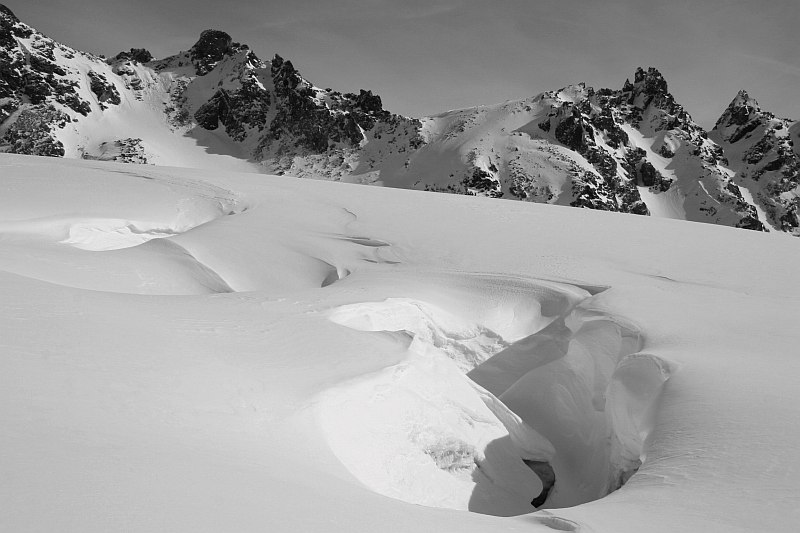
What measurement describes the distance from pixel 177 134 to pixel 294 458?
3291 inches

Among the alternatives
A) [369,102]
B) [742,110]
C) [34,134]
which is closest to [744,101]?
[742,110]

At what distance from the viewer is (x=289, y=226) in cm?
945

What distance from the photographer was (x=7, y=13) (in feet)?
229

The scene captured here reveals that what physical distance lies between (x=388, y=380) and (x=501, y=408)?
4.59 feet

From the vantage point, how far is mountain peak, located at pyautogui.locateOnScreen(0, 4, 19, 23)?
6906cm

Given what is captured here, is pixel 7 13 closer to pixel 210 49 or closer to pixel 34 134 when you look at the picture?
pixel 34 134

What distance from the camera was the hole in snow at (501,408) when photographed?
3.80 meters

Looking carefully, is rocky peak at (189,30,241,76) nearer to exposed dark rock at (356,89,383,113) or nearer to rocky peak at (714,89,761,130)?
exposed dark rock at (356,89,383,113)

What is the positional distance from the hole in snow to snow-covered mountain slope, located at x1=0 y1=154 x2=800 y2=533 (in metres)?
0.02

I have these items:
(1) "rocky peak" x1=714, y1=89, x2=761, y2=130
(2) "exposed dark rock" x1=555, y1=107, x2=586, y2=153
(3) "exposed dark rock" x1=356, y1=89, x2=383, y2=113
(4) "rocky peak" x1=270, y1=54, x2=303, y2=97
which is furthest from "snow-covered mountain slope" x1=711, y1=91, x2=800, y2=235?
(4) "rocky peak" x1=270, y1=54, x2=303, y2=97

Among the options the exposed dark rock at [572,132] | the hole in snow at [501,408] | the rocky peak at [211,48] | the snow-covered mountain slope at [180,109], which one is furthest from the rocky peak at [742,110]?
the hole in snow at [501,408]

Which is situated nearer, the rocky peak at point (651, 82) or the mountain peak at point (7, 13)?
the mountain peak at point (7, 13)

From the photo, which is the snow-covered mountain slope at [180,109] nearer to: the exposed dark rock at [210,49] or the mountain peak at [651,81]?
the exposed dark rock at [210,49]

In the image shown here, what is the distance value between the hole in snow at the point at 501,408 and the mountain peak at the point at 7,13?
287ft
